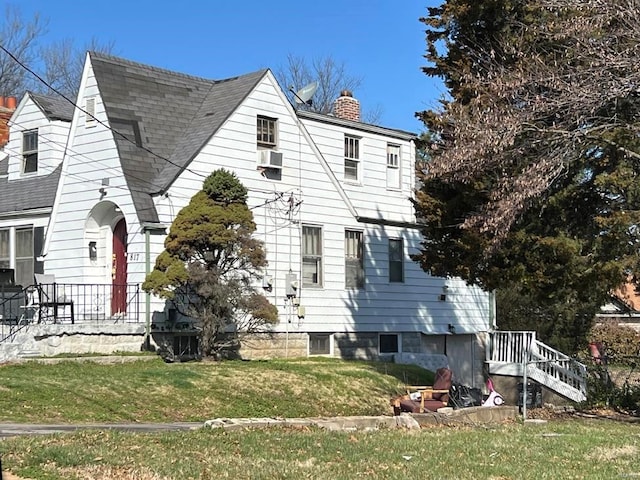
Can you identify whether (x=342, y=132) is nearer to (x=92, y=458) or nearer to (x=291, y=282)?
(x=291, y=282)

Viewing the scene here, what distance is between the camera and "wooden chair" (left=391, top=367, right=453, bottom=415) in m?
17.2

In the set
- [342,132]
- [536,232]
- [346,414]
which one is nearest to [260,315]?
[346,414]

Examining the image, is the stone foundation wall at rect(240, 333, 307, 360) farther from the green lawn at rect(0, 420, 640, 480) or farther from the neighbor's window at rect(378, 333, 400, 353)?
the green lawn at rect(0, 420, 640, 480)

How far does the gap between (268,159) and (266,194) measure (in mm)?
910

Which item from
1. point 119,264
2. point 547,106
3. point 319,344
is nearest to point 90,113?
point 119,264

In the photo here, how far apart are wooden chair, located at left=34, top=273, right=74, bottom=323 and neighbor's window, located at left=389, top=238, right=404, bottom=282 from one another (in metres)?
9.63

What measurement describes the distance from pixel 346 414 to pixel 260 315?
2865 mm

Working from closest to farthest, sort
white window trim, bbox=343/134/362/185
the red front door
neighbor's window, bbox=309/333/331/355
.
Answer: the red front door, neighbor's window, bbox=309/333/331/355, white window trim, bbox=343/134/362/185

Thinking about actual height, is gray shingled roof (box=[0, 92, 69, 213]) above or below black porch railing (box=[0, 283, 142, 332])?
above

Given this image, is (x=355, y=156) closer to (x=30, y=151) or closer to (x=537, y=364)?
(x=537, y=364)

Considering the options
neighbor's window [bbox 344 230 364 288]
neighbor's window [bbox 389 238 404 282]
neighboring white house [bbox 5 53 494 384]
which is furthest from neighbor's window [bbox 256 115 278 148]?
neighbor's window [bbox 389 238 404 282]

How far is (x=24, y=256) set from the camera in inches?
932

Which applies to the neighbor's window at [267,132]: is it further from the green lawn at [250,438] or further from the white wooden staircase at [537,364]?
the white wooden staircase at [537,364]

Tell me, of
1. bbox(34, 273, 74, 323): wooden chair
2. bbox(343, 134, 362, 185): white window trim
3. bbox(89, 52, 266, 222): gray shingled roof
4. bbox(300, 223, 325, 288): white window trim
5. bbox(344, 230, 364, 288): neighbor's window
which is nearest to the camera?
bbox(34, 273, 74, 323): wooden chair
